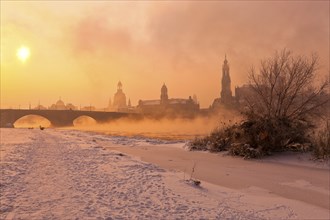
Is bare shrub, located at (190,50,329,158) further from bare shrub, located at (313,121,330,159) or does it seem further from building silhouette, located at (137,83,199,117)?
building silhouette, located at (137,83,199,117)

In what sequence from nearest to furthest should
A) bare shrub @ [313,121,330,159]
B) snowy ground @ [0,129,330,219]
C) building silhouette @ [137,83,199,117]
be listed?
snowy ground @ [0,129,330,219]
bare shrub @ [313,121,330,159]
building silhouette @ [137,83,199,117]

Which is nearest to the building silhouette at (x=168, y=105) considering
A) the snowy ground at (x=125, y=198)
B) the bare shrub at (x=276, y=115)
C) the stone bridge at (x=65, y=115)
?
the stone bridge at (x=65, y=115)

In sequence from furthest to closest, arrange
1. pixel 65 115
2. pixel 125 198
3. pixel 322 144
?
1. pixel 65 115
2. pixel 322 144
3. pixel 125 198

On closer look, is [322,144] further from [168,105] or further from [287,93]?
[168,105]

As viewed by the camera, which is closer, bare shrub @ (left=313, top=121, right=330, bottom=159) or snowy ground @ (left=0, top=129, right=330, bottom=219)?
snowy ground @ (left=0, top=129, right=330, bottom=219)

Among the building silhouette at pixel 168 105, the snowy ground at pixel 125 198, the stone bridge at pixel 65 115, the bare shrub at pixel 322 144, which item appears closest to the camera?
the snowy ground at pixel 125 198

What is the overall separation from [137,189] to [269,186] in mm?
4678

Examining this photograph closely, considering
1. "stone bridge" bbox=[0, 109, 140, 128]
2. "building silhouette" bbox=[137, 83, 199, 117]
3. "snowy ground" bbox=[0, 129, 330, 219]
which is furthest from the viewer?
"building silhouette" bbox=[137, 83, 199, 117]

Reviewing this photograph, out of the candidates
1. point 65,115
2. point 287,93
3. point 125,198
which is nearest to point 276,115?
point 287,93

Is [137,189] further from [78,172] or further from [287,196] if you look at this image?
[287,196]

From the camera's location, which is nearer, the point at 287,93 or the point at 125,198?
the point at 125,198

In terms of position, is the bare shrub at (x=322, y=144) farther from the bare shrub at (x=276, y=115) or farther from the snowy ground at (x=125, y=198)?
the snowy ground at (x=125, y=198)

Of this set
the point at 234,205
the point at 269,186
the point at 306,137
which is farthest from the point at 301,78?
the point at 234,205

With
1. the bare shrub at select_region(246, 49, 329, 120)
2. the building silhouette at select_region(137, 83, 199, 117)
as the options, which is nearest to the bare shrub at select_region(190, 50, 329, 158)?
the bare shrub at select_region(246, 49, 329, 120)
